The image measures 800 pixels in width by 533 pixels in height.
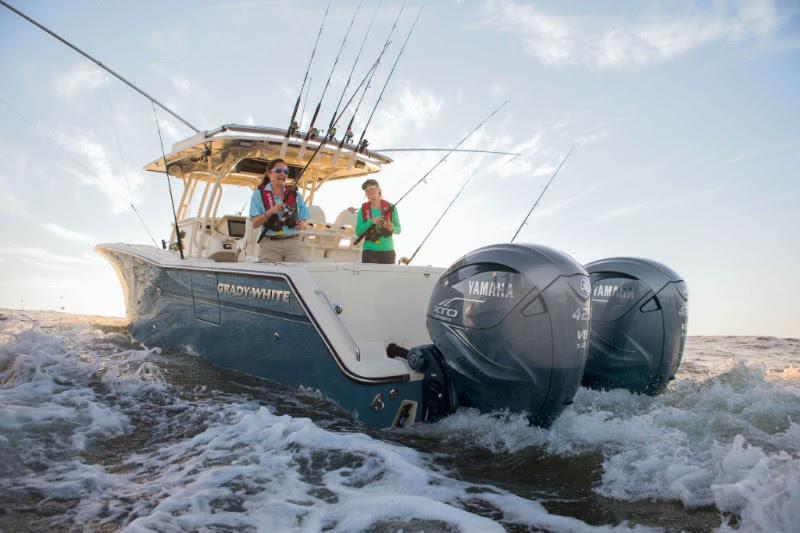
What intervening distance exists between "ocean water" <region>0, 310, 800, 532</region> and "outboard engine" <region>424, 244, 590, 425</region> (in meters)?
0.20

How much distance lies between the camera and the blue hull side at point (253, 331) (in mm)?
3721

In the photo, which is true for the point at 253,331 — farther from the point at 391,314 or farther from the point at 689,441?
the point at 689,441

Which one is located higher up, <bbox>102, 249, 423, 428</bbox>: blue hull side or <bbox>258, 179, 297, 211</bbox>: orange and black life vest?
<bbox>258, 179, 297, 211</bbox>: orange and black life vest

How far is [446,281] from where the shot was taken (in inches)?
139

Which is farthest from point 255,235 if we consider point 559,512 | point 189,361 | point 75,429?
point 559,512

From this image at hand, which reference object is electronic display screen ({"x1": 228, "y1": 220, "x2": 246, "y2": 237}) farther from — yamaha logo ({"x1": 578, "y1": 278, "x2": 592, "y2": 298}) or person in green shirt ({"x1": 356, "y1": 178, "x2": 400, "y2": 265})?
yamaha logo ({"x1": 578, "y1": 278, "x2": 592, "y2": 298})

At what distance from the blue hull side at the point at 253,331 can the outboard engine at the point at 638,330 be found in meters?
1.52

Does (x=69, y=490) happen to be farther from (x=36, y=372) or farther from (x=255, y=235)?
(x=255, y=235)

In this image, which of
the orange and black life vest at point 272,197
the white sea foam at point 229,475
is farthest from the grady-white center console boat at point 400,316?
the white sea foam at point 229,475

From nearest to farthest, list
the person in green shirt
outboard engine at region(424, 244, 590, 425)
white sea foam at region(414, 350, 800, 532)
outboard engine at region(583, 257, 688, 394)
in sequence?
white sea foam at region(414, 350, 800, 532)
outboard engine at region(424, 244, 590, 425)
outboard engine at region(583, 257, 688, 394)
the person in green shirt

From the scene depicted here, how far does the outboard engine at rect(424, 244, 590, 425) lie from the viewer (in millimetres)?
3105

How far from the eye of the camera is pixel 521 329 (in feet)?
10.2

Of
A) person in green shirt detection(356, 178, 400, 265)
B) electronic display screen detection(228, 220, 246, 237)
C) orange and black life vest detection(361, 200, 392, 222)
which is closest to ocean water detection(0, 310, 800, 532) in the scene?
person in green shirt detection(356, 178, 400, 265)

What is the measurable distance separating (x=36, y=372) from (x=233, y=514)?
3.24 meters
